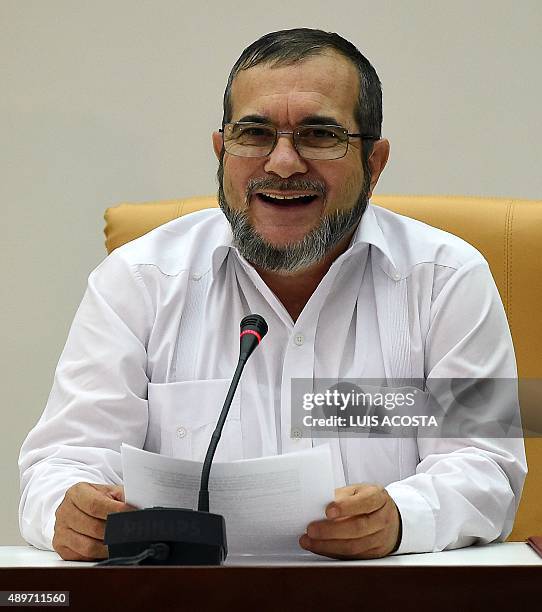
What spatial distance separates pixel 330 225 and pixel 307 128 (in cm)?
18

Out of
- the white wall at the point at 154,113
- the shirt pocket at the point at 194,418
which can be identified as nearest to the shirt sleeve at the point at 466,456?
the shirt pocket at the point at 194,418

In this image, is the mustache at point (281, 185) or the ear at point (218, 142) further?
the ear at point (218, 142)

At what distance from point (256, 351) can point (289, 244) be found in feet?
0.65

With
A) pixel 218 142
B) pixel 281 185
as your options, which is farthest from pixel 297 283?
pixel 218 142

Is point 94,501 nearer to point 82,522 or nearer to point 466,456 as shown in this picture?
point 82,522

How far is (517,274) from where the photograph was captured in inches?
77.3

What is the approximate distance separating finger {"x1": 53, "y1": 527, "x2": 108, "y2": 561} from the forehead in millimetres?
793

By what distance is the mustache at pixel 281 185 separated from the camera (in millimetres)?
1700

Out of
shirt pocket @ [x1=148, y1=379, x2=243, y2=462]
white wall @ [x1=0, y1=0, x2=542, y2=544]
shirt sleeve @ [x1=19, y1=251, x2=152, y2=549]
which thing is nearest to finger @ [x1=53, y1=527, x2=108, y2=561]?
shirt sleeve @ [x1=19, y1=251, x2=152, y2=549]

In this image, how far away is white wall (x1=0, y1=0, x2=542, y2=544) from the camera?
261cm

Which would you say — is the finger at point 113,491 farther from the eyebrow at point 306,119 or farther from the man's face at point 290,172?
the eyebrow at point 306,119

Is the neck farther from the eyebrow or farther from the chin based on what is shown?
the eyebrow

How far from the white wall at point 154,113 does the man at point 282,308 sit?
2.65ft
